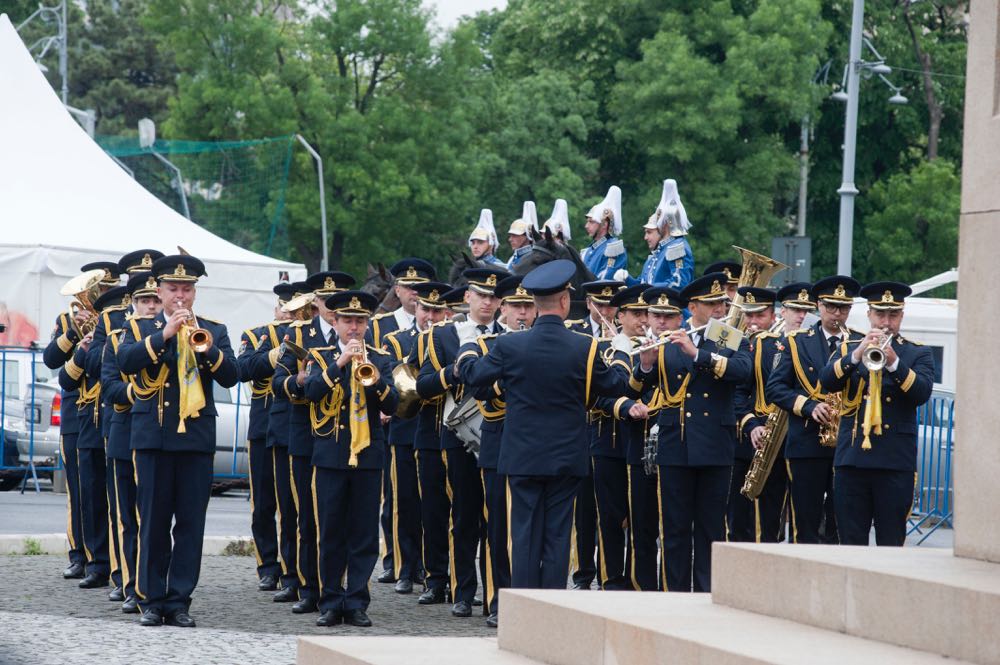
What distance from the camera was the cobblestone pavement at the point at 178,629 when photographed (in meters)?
9.86

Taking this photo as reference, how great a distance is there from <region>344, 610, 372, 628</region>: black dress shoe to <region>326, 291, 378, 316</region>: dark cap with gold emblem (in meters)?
1.86

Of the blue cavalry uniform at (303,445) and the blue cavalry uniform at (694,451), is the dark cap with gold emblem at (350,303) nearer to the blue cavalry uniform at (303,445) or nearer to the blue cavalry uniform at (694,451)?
the blue cavalry uniform at (303,445)

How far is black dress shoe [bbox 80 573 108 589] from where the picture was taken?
12.8m

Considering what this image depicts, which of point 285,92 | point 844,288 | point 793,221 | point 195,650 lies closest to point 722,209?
point 793,221

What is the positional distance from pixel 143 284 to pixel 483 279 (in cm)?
223

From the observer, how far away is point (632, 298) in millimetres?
12133

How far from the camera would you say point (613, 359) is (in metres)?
11.8

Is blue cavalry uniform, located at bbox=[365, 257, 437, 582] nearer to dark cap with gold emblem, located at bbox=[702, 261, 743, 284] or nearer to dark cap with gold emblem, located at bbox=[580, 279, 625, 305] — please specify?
dark cap with gold emblem, located at bbox=[580, 279, 625, 305]

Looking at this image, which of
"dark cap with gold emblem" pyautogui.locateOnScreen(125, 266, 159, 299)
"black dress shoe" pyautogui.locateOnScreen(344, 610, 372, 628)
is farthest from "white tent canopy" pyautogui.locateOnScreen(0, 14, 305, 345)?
"black dress shoe" pyautogui.locateOnScreen(344, 610, 372, 628)

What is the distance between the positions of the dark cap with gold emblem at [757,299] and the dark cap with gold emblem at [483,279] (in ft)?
6.55

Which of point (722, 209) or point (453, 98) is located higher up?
point (453, 98)

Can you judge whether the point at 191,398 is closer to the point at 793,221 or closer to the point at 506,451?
the point at 506,451

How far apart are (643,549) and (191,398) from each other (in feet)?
10.2

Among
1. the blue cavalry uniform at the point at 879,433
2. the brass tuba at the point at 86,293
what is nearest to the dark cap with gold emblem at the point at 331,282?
the brass tuba at the point at 86,293
